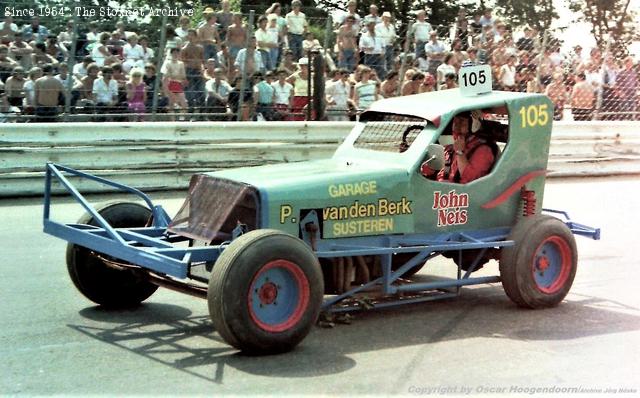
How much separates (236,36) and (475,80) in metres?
6.55

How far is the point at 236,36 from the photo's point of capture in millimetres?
13430

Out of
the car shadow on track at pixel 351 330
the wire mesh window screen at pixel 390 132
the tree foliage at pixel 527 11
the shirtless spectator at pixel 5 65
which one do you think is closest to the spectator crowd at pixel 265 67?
the shirtless spectator at pixel 5 65

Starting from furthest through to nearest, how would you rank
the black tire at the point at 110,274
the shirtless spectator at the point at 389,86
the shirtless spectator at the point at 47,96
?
1. the shirtless spectator at the point at 389,86
2. the shirtless spectator at the point at 47,96
3. the black tire at the point at 110,274

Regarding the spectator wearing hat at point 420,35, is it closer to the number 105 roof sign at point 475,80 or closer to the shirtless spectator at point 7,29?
the shirtless spectator at point 7,29

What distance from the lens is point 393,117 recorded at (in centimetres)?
760

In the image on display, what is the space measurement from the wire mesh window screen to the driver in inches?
10.7

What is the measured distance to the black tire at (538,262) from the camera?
699cm

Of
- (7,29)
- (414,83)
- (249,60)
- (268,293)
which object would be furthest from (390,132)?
(414,83)

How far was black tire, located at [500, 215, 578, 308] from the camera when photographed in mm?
6988

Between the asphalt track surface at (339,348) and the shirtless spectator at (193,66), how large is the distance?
5.17 metres

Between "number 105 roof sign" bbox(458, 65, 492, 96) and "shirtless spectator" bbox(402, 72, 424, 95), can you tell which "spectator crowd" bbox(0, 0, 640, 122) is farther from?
"number 105 roof sign" bbox(458, 65, 492, 96)

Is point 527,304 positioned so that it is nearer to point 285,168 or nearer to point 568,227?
point 568,227

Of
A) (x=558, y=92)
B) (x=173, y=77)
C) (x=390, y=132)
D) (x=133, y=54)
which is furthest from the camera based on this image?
(x=558, y=92)

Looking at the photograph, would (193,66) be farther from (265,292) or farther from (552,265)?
(265,292)
